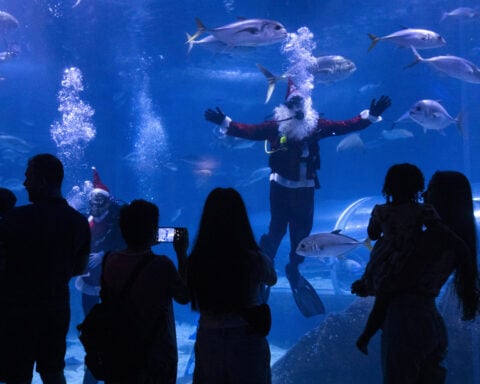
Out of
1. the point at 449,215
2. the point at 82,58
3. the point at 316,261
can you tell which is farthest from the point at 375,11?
the point at 449,215

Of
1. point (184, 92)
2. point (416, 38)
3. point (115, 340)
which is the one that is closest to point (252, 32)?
point (416, 38)

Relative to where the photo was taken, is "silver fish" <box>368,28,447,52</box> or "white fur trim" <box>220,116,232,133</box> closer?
"white fur trim" <box>220,116,232,133</box>

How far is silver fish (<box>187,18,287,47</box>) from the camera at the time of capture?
20.4ft

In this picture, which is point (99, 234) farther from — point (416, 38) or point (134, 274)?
point (416, 38)

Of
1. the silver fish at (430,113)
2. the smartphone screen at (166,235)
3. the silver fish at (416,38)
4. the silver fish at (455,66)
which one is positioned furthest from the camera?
the silver fish at (455,66)

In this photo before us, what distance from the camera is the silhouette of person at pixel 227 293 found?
2.43m

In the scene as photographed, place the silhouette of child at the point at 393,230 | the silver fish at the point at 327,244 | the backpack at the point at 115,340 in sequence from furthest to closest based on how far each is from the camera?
1. the silver fish at the point at 327,244
2. the silhouette of child at the point at 393,230
3. the backpack at the point at 115,340

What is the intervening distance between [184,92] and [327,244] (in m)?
25.6

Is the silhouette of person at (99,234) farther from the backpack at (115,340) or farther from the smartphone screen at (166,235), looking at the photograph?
the backpack at (115,340)

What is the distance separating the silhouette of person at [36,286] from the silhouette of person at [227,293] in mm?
1027

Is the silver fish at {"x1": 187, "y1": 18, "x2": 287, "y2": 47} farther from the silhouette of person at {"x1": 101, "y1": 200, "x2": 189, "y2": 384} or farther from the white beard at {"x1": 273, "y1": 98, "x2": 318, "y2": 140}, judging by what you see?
the silhouette of person at {"x1": 101, "y1": 200, "x2": 189, "y2": 384}

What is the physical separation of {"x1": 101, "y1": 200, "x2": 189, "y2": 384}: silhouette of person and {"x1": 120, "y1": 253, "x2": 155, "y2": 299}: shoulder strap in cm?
2

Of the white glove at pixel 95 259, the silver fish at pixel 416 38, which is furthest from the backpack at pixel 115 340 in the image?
the silver fish at pixel 416 38

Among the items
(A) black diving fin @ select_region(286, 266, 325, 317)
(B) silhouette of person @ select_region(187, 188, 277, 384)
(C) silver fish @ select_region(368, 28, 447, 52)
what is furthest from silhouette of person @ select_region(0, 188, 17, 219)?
(C) silver fish @ select_region(368, 28, 447, 52)
